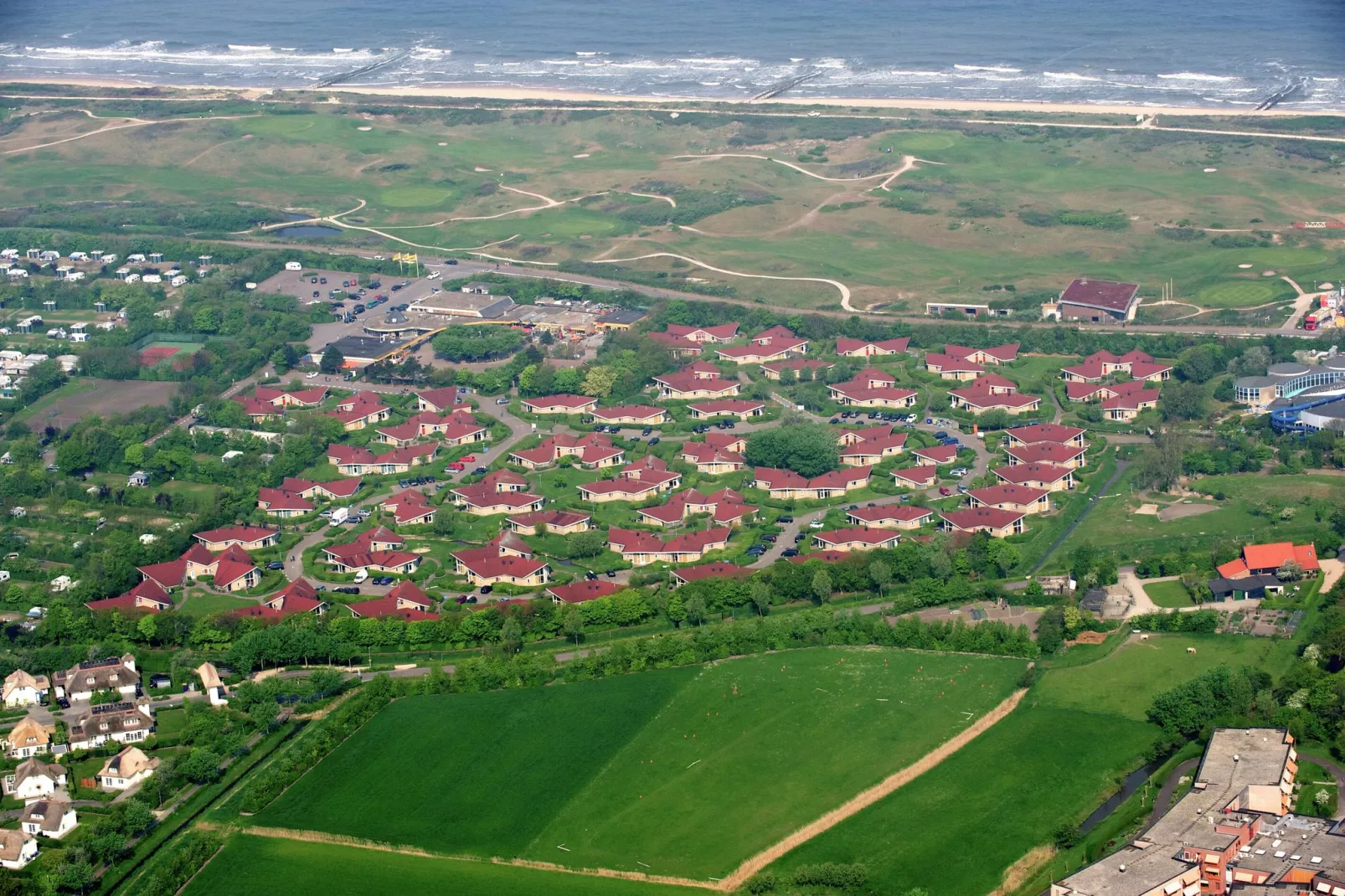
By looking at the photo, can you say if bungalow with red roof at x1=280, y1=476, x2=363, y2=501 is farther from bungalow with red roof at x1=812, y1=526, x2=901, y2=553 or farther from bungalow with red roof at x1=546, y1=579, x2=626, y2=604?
bungalow with red roof at x1=812, y1=526, x2=901, y2=553

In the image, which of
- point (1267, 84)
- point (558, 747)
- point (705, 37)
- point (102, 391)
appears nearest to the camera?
point (558, 747)

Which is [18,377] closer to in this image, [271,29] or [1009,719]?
[1009,719]

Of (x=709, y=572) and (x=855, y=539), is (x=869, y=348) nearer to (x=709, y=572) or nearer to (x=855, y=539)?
(x=855, y=539)

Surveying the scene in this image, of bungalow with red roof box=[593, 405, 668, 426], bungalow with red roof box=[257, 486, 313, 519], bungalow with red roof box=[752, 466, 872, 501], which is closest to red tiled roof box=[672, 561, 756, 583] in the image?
bungalow with red roof box=[752, 466, 872, 501]

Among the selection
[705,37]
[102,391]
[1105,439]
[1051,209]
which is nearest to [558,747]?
[1105,439]

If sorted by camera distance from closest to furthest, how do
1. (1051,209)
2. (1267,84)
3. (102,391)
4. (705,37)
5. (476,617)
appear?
(476,617), (102,391), (1051,209), (1267,84), (705,37)

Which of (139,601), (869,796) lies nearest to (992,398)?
(869,796)
